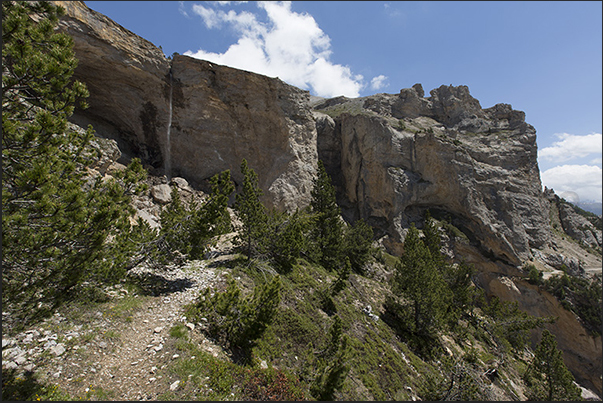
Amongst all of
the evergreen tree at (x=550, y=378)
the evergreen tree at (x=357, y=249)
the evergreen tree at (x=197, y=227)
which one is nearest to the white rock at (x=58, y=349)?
the evergreen tree at (x=197, y=227)

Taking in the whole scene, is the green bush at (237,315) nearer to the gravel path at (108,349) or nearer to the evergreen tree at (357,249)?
the gravel path at (108,349)

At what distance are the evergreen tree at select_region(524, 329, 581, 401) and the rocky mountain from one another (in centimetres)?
1764

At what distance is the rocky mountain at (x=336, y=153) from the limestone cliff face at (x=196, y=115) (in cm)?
11

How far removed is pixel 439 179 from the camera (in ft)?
123

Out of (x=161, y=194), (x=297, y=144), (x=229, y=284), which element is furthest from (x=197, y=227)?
(x=297, y=144)

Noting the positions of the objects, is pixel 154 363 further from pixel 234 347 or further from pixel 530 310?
pixel 530 310

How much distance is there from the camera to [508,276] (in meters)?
35.4

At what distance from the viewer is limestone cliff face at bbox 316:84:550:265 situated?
36625mm

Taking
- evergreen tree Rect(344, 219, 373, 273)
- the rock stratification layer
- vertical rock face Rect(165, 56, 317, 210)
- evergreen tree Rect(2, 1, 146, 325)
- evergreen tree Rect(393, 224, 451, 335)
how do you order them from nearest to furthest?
evergreen tree Rect(2, 1, 146, 325), evergreen tree Rect(393, 224, 451, 335), evergreen tree Rect(344, 219, 373, 273), the rock stratification layer, vertical rock face Rect(165, 56, 317, 210)

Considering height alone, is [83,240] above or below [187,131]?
below

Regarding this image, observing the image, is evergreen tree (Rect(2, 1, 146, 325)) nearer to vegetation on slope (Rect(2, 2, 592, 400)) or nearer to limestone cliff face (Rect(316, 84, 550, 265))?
vegetation on slope (Rect(2, 2, 592, 400))

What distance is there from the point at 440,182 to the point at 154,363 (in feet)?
131

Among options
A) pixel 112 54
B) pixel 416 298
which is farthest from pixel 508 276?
pixel 112 54

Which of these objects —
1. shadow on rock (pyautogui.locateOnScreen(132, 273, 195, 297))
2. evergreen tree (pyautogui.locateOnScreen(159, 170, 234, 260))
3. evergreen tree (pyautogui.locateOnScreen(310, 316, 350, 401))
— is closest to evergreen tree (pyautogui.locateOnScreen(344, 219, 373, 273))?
evergreen tree (pyautogui.locateOnScreen(159, 170, 234, 260))
